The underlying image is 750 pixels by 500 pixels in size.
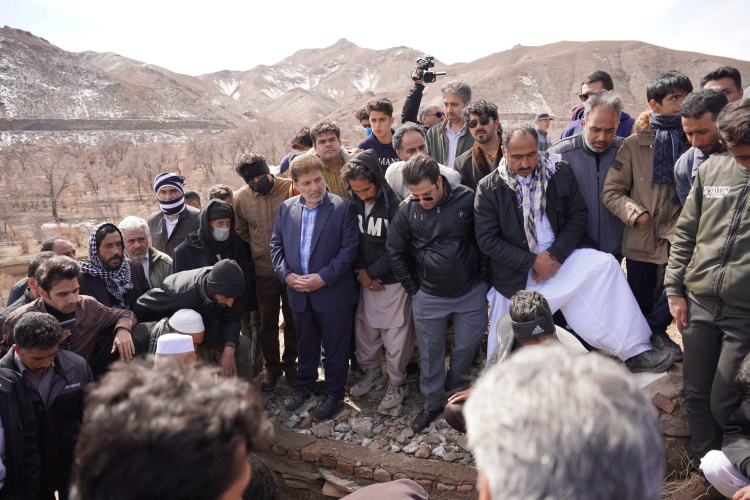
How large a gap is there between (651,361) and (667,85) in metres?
1.99

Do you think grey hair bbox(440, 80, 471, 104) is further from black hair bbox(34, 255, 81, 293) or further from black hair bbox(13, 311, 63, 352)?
black hair bbox(13, 311, 63, 352)

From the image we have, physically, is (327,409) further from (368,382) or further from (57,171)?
(57,171)

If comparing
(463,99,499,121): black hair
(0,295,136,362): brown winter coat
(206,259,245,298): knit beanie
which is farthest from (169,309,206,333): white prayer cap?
(463,99,499,121): black hair

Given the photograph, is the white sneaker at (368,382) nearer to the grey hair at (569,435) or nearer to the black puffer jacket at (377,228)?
the black puffer jacket at (377,228)

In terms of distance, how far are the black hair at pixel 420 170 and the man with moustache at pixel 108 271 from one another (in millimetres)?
2406

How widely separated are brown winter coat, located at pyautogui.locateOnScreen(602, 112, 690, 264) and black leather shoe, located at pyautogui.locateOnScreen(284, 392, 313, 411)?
118 inches

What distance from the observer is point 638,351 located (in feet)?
11.6

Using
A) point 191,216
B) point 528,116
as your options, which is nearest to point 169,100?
point 528,116

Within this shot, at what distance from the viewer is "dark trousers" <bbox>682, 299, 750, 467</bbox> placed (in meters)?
2.79

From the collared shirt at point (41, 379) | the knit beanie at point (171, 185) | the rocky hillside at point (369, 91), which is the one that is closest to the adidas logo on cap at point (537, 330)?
the collared shirt at point (41, 379)

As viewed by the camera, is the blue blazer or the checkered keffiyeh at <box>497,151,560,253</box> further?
the blue blazer

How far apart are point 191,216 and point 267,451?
2.35m

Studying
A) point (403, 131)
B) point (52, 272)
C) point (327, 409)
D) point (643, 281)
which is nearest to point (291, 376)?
point (327, 409)

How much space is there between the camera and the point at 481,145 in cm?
420
